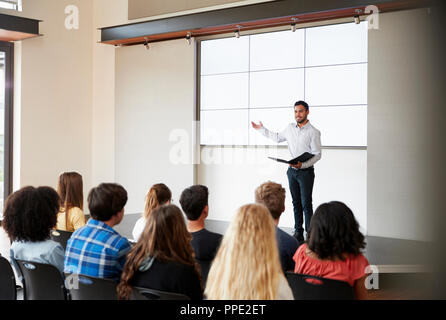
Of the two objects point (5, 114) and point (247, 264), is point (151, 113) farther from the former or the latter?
point (247, 264)

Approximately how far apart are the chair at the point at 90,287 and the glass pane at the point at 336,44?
174 inches

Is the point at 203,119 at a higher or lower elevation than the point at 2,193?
higher

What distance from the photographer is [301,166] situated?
17.8ft

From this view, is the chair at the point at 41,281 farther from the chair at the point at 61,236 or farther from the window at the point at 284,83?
the window at the point at 284,83

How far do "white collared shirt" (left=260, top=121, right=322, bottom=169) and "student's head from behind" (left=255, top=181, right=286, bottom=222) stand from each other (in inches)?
86.3

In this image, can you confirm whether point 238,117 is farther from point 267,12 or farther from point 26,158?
point 26,158

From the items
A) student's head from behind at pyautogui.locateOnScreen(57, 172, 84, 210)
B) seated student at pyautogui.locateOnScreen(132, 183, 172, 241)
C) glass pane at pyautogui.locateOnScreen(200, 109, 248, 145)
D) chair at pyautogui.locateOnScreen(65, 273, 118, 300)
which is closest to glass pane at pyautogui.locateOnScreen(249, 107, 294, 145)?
glass pane at pyautogui.locateOnScreen(200, 109, 248, 145)

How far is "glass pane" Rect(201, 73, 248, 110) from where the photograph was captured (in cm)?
688

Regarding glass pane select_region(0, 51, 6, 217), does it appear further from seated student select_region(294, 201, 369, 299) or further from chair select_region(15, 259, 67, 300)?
seated student select_region(294, 201, 369, 299)

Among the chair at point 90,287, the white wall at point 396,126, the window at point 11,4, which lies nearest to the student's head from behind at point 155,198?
the chair at point 90,287

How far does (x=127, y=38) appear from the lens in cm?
725
